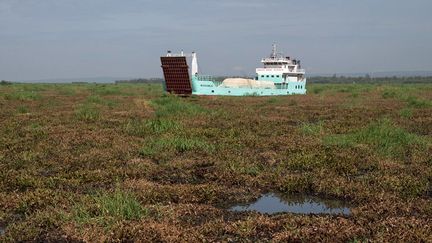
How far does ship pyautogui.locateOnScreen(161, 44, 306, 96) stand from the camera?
159 ft

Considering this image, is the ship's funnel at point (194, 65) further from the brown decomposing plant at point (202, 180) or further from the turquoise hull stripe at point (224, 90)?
the brown decomposing plant at point (202, 180)

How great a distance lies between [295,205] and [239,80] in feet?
174

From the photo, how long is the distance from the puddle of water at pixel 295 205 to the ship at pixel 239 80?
38614 mm

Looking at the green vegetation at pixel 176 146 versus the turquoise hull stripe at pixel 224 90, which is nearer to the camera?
the green vegetation at pixel 176 146

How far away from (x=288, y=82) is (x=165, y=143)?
166 ft

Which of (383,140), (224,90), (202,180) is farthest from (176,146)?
(224,90)

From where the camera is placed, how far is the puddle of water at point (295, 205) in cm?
861

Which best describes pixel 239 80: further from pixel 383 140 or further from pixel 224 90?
pixel 383 140

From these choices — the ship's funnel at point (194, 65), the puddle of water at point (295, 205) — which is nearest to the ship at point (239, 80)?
the ship's funnel at point (194, 65)

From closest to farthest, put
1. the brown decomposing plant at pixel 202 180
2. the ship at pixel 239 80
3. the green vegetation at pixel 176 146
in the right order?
the brown decomposing plant at pixel 202 180 → the green vegetation at pixel 176 146 → the ship at pixel 239 80

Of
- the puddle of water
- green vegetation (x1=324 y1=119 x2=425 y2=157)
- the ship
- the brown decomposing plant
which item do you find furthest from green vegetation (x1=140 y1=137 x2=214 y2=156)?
the ship

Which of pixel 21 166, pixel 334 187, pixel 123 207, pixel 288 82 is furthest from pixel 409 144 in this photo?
pixel 288 82

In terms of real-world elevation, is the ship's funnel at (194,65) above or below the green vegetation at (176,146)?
above

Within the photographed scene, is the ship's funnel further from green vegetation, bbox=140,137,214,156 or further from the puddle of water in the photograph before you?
the puddle of water
